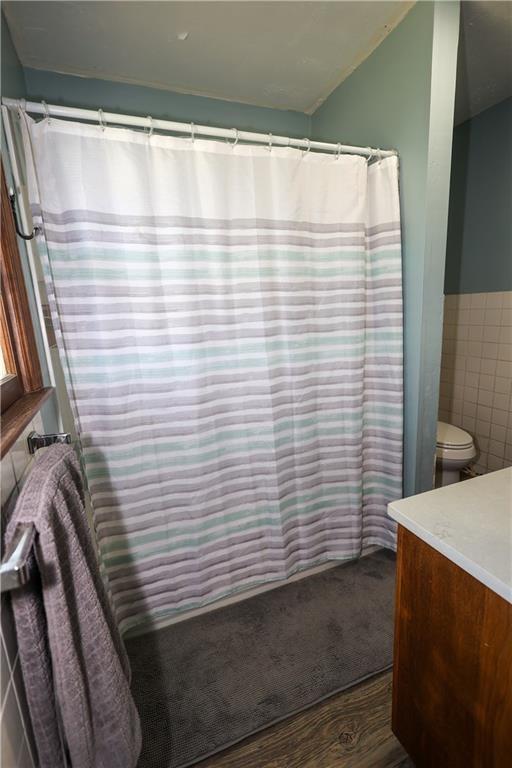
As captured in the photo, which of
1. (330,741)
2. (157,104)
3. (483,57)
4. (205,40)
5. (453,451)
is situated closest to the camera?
(330,741)

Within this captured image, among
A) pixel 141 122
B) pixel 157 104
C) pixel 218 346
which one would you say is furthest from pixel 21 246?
pixel 157 104

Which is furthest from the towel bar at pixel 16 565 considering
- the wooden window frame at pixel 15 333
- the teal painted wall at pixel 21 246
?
the teal painted wall at pixel 21 246

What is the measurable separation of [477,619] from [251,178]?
1420 mm

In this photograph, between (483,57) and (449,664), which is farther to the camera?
(483,57)

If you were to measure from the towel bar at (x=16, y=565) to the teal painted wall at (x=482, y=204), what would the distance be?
2625 millimetres

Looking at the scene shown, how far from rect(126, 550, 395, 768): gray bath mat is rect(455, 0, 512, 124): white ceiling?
7.74 feet

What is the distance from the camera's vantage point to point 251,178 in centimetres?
126

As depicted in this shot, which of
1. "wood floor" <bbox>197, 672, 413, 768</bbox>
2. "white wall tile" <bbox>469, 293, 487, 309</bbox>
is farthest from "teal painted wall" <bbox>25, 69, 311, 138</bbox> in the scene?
"wood floor" <bbox>197, 672, 413, 768</bbox>

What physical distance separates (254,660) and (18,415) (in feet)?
4.02

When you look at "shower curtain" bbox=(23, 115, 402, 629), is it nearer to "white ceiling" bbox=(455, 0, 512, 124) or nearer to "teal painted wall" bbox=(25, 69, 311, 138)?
"white ceiling" bbox=(455, 0, 512, 124)

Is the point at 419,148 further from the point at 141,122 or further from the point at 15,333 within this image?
the point at 15,333

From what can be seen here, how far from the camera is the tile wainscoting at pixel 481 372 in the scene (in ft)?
7.16

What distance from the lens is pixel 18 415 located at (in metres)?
0.78

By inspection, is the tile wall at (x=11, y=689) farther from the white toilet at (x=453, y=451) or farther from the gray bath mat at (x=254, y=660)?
the white toilet at (x=453, y=451)
